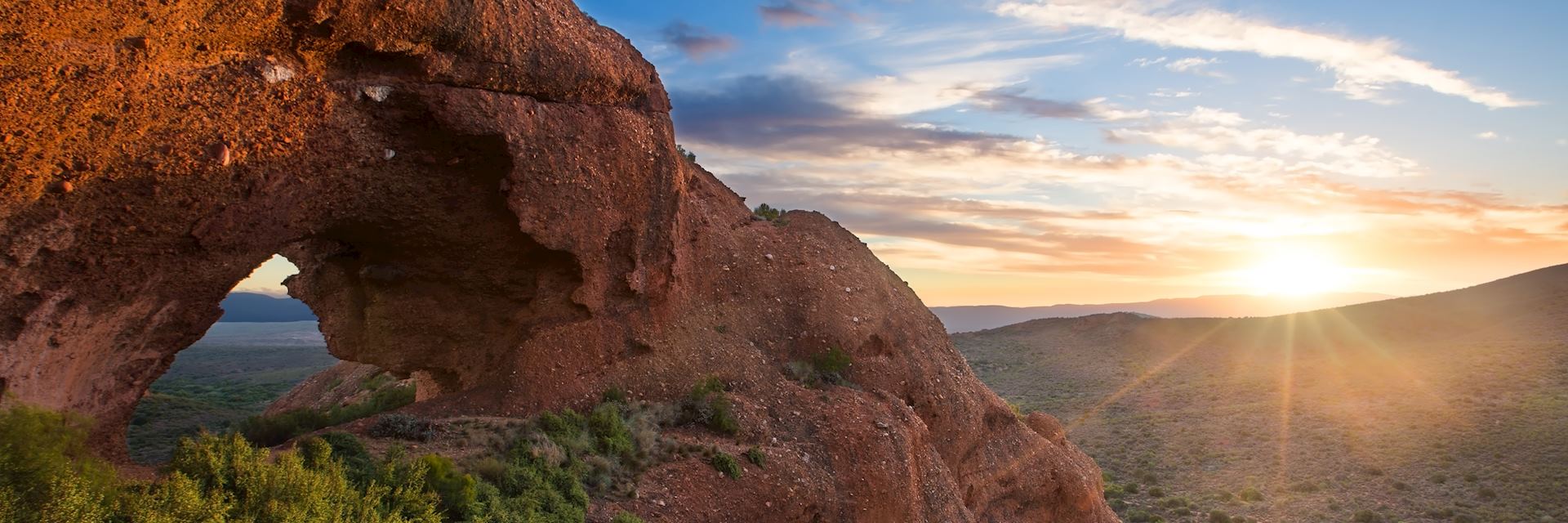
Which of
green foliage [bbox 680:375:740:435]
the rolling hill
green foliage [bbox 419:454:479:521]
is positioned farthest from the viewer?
the rolling hill

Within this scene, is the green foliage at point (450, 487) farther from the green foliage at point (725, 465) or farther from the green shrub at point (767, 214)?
the green shrub at point (767, 214)

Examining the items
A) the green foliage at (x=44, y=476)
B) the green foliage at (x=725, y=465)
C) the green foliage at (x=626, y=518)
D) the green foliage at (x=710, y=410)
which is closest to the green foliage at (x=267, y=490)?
the green foliage at (x=44, y=476)

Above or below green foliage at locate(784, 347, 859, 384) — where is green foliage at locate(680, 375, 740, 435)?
below

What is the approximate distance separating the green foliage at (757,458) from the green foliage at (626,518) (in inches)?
130

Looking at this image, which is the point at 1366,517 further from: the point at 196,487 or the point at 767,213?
the point at 196,487

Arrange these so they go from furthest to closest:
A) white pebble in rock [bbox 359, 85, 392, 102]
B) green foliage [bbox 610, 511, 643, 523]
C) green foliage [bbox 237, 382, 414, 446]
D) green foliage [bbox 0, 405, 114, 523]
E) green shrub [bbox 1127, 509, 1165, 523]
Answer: green shrub [bbox 1127, 509, 1165, 523], green foliage [bbox 237, 382, 414, 446], green foliage [bbox 610, 511, 643, 523], white pebble in rock [bbox 359, 85, 392, 102], green foliage [bbox 0, 405, 114, 523]

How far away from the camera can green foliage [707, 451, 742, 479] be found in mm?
15688

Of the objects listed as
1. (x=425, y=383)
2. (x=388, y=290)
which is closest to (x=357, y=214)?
(x=388, y=290)

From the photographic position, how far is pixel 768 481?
16.0 metres

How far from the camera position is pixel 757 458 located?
16.3m

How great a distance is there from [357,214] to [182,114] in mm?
3465

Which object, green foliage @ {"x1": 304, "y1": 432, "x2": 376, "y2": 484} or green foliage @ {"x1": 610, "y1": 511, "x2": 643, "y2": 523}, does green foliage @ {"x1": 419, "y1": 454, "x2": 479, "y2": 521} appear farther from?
green foliage @ {"x1": 610, "y1": 511, "x2": 643, "y2": 523}

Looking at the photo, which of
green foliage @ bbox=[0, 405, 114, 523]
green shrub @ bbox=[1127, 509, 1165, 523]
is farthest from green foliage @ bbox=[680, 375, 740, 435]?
green shrub @ bbox=[1127, 509, 1165, 523]

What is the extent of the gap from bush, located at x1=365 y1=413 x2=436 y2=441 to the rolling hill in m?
31.9
